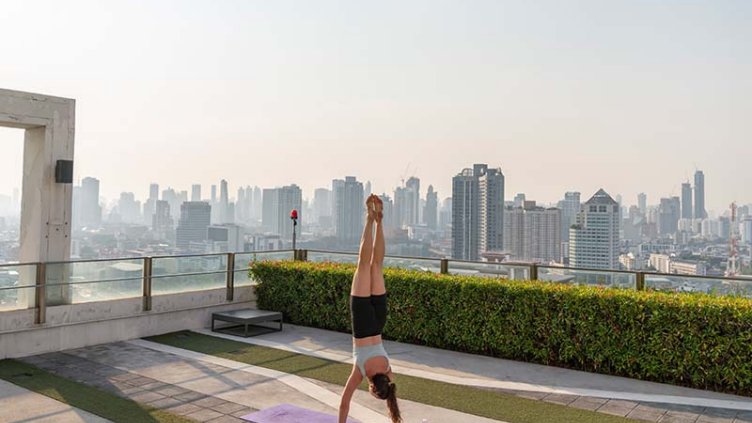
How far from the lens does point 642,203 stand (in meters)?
31.2

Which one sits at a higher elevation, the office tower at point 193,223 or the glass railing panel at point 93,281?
the office tower at point 193,223

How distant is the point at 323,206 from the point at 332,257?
54.7 feet

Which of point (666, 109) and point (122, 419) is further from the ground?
point (666, 109)

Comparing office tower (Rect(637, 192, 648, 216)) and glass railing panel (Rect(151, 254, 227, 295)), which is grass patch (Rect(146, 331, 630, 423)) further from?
office tower (Rect(637, 192, 648, 216))

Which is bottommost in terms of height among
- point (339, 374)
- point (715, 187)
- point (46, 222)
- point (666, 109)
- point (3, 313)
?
point (339, 374)

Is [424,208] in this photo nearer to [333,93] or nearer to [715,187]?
[715,187]

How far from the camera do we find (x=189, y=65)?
515 inches

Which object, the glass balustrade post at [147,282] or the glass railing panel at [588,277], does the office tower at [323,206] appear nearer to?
the glass balustrade post at [147,282]

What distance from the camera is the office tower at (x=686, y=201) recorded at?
28.0 metres

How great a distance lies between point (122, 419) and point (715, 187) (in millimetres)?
24801

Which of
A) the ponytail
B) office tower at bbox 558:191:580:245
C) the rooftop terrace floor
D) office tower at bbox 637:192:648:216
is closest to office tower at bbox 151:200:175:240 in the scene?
the rooftop terrace floor

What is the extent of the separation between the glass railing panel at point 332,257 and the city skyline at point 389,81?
1526 millimetres

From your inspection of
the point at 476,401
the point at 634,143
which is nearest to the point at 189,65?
the point at 476,401

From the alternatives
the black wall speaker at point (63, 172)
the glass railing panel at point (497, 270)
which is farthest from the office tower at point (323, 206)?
the black wall speaker at point (63, 172)
